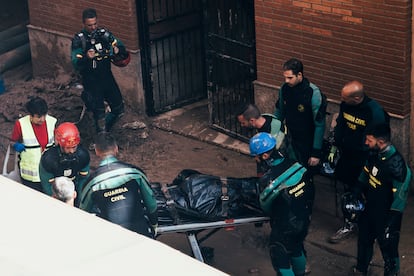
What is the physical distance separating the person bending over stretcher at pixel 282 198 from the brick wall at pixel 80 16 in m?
5.32

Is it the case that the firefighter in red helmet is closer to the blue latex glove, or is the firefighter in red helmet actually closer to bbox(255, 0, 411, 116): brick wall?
the blue latex glove

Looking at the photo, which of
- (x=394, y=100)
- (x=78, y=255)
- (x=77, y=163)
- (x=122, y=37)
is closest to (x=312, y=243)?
(x=394, y=100)

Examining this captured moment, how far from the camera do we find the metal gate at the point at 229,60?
13.4 metres

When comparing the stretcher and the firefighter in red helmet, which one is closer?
the stretcher

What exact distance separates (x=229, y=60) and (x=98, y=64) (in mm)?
1789

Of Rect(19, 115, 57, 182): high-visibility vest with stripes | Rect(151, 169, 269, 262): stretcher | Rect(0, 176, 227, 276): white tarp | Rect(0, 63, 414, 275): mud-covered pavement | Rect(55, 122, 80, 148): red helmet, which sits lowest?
Rect(0, 63, 414, 275): mud-covered pavement

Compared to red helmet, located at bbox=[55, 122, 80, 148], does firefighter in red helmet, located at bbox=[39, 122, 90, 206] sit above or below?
below

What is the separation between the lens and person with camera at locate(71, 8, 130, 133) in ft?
41.7

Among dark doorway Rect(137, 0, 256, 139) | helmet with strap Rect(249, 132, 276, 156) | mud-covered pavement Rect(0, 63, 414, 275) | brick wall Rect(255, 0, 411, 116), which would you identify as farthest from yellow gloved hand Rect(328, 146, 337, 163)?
dark doorway Rect(137, 0, 256, 139)

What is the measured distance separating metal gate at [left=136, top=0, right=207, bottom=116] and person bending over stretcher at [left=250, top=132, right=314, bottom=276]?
5.34m

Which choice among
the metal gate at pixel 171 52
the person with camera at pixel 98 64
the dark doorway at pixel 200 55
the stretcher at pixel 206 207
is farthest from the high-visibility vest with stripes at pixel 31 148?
the metal gate at pixel 171 52

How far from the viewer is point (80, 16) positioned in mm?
14906

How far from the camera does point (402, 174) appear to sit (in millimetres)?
9359

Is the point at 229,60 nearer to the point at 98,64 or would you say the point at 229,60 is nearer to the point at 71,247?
the point at 98,64
